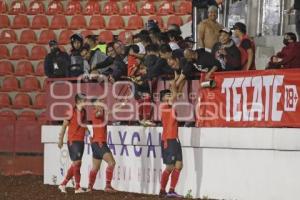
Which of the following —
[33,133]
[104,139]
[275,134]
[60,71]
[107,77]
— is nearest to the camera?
[275,134]

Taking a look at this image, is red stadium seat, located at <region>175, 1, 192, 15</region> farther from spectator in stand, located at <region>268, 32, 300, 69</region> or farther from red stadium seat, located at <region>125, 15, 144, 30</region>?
spectator in stand, located at <region>268, 32, 300, 69</region>

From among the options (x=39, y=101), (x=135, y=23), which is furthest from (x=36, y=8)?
(x=39, y=101)

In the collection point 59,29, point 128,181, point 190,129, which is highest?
point 59,29

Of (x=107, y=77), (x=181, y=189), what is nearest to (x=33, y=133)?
(x=107, y=77)

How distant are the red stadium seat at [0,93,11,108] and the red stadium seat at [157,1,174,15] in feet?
16.0

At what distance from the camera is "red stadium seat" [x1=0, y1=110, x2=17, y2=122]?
77.8 ft

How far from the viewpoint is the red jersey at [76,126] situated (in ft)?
57.8

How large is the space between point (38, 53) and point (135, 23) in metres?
2.91

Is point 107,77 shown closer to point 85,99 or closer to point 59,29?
point 85,99

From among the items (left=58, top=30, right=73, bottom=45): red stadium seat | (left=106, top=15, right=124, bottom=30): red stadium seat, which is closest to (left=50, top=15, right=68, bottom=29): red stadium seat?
(left=58, top=30, right=73, bottom=45): red stadium seat

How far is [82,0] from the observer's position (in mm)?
27656

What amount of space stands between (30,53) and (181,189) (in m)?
11.1

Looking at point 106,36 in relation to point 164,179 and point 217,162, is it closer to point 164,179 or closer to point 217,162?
point 164,179

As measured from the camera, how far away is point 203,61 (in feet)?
53.1
